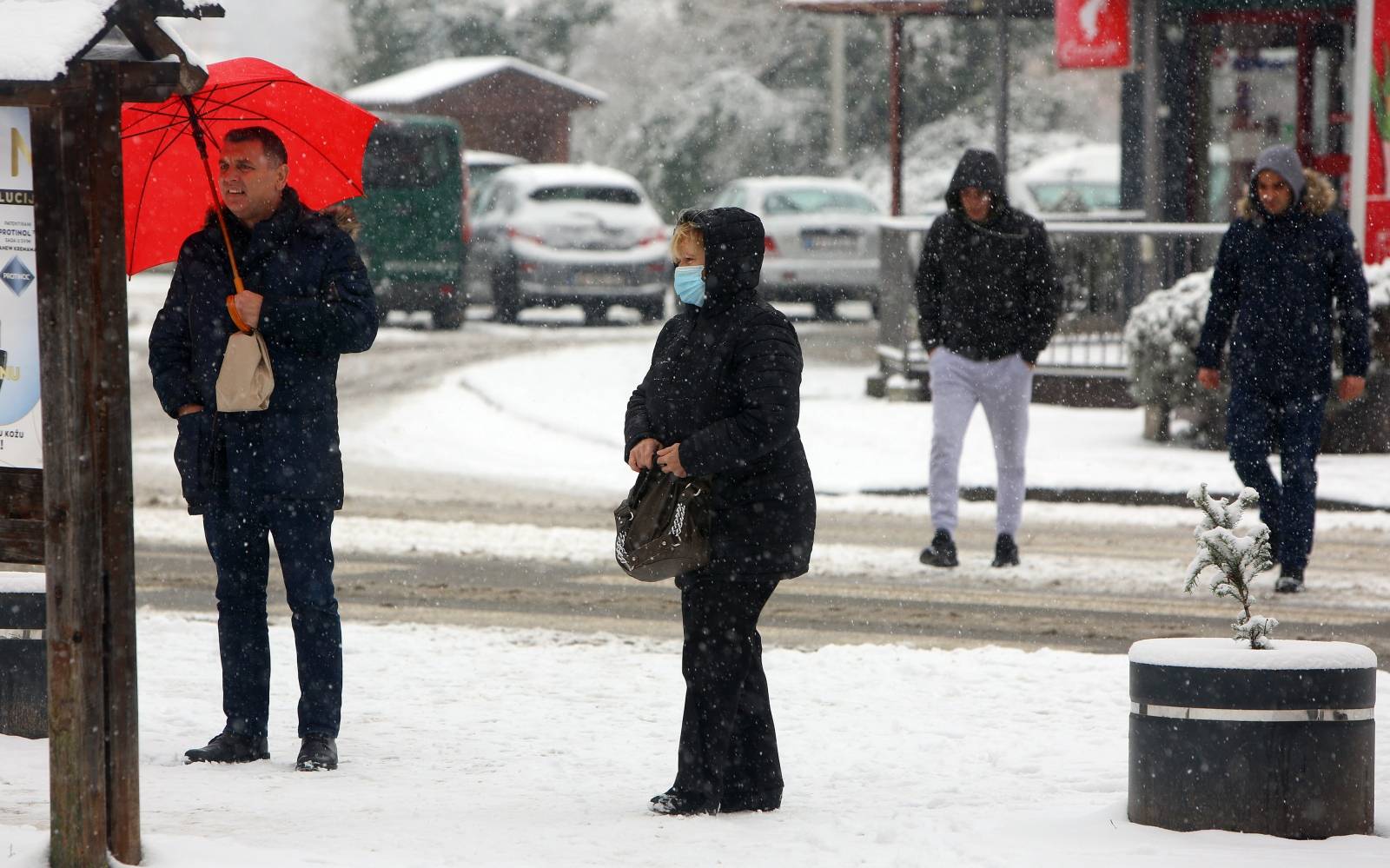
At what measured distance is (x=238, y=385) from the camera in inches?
218

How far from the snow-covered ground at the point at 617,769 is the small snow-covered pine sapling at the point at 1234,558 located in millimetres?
522

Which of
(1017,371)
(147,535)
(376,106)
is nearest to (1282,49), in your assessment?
(1017,371)

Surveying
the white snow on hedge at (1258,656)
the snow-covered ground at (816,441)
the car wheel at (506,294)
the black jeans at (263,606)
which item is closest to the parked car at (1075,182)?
the car wheel at (506,294)

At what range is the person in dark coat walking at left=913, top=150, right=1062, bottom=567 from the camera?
364 inches

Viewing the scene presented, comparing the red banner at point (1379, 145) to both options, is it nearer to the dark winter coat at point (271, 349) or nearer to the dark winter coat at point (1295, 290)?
the dark winter coat at point (1295, 290)

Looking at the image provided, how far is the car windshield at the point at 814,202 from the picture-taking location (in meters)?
24.5

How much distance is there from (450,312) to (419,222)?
3.70ft

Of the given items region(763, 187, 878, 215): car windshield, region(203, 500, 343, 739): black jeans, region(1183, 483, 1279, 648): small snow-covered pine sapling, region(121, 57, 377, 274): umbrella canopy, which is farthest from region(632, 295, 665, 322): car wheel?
region(1183, 483, 1279, 648): small snow-covered pine sapling

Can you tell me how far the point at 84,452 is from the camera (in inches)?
172

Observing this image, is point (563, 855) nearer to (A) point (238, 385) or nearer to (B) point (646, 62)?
(A) point (238, 385)

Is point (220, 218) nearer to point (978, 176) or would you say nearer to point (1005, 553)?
point (978, 176)

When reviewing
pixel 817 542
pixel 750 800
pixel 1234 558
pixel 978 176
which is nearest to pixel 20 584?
pixel 750 800

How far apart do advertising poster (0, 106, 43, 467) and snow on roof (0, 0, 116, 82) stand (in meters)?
0.30

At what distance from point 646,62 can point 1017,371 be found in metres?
47.3
